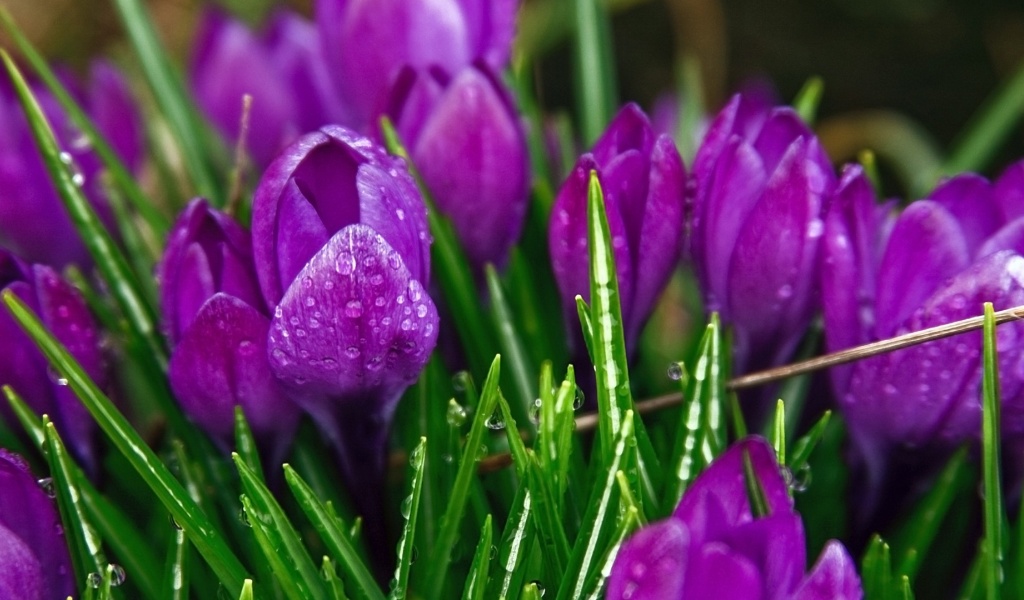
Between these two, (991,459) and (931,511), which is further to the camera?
(931,511)

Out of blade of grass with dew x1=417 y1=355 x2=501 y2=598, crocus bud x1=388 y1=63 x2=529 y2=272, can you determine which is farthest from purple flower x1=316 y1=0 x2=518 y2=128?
blade of grass with dew x1=417 y1=355 x2=501 y2=598

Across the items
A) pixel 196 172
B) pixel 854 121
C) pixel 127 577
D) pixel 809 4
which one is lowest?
pixel 127 577

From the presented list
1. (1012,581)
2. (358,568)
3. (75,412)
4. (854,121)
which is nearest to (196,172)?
(75,412)

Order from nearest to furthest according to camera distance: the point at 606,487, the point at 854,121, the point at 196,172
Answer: the point at 606,487
the point at 196,172
the point at 854,121

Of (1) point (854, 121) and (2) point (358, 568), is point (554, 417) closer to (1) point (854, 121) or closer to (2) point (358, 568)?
(2) point (358, 568)

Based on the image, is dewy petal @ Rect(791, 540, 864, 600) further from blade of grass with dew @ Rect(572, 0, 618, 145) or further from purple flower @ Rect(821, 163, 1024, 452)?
blade of grass with dew @ Rect(572, 0, 618, 145)

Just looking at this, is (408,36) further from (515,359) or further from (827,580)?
(827,580)

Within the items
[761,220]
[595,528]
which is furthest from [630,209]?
[595,528]
